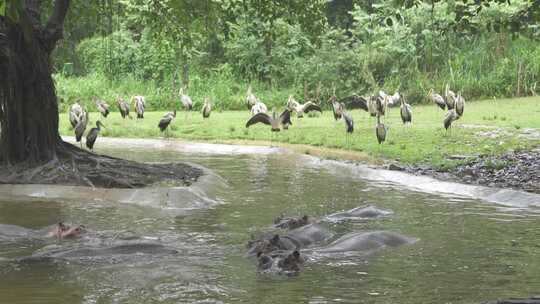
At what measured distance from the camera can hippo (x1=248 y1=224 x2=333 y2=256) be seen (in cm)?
830

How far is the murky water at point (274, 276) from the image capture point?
23.4 ft

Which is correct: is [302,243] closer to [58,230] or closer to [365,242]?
[365,242]

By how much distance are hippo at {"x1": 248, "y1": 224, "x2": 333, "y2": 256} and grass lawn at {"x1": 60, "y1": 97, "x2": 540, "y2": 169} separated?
6.15 metres

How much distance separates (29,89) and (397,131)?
1036cm

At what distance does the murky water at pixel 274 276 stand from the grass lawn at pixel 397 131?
12.2 ft

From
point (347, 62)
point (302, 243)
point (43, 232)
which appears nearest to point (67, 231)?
point (43, 232)

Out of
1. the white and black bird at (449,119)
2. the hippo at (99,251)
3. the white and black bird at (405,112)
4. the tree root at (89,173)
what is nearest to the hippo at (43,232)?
the hippo at (99,251)

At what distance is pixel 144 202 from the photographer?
38.5 feet

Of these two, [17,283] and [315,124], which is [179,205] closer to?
[17,283]

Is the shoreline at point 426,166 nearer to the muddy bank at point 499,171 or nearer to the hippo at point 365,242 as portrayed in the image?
the muddy bank at point 499,171

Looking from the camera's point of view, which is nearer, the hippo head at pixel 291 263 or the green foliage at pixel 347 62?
the hippo head at pixel 291 263

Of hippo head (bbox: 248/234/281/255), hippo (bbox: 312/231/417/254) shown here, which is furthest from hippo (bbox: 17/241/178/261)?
hippo (bbox: 312/231/417/254)

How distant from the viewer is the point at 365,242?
29.2 feet

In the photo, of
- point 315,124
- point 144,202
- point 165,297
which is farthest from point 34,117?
point 315,124
